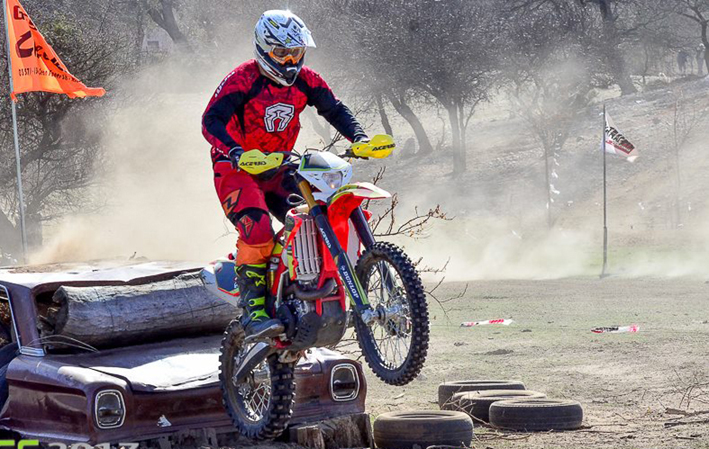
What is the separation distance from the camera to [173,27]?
258ft

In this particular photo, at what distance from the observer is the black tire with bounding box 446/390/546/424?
973 cm

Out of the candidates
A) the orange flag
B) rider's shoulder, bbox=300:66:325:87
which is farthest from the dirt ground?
the orange flag

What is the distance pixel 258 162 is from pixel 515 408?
368 cm

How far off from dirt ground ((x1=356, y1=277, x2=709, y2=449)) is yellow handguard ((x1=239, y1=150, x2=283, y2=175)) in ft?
10.5

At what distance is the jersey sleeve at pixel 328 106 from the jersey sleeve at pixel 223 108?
1.60 ft

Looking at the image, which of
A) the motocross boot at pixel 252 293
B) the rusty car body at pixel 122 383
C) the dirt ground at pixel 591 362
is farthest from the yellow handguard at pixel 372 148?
the dirt ground at pixel 591 362

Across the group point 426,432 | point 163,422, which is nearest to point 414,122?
point 426,432

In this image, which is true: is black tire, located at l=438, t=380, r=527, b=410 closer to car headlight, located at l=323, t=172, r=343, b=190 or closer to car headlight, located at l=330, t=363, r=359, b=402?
car headlight, located at l=330, t=363, r=359, b=402

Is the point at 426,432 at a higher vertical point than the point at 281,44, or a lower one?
lower

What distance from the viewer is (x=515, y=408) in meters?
9.28

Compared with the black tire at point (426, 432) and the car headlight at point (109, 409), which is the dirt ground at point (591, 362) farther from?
the car headlight at point (109, 409)

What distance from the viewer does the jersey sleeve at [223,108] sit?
280 inches

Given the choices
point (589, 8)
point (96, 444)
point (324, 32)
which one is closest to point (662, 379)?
point (96, 444)

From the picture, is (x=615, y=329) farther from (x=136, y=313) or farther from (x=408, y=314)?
(x=408, y=314)
